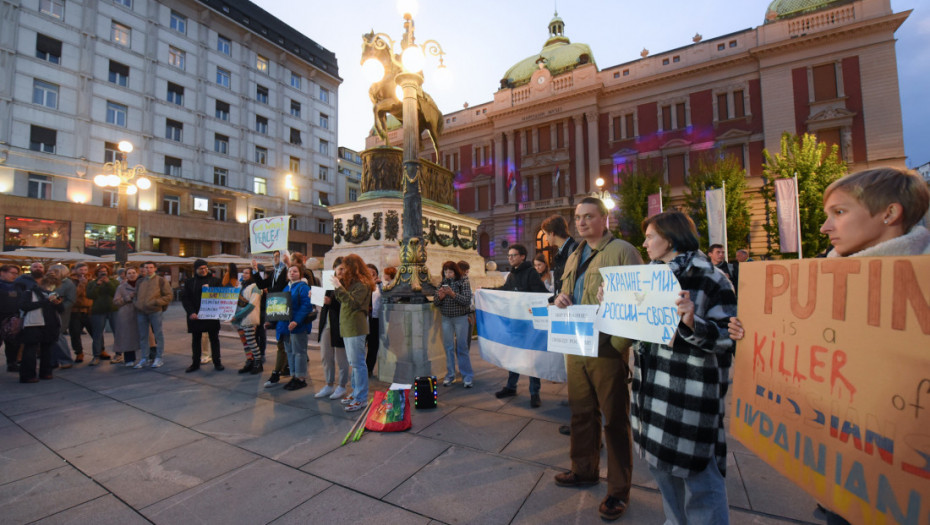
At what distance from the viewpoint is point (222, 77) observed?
35219 mm

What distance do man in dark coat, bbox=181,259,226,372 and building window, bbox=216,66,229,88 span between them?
119 feet

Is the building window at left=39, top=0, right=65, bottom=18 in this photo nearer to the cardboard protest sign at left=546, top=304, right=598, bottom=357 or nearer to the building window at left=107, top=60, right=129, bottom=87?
the building window at left=107, top=60, right=129, bottom=87

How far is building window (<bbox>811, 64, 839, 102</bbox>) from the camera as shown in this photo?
26.8 metres

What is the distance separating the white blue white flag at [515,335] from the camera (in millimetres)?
4773

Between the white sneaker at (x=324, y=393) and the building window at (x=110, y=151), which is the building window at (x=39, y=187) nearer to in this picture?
the building window at (x=110, y=151)

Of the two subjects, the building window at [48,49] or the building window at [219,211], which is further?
the building window at [219,211]

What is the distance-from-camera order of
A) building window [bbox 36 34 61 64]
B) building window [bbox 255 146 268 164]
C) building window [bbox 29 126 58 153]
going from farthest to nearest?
building window [bbox 255 146 268 164], building window [bbox 36 34 61 64], building window [bbox 29 126 58 153]

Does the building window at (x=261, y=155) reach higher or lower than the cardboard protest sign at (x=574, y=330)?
higher

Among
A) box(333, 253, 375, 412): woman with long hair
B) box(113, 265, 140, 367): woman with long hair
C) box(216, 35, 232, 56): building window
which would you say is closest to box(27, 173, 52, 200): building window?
box(216, 35, 232, 56): building window

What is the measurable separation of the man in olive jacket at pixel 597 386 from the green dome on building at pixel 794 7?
38.8m

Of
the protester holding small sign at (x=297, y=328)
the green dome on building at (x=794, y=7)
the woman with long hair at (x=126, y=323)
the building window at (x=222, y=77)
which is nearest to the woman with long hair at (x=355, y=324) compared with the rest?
the protester holding small sign at (x=297, y=328)

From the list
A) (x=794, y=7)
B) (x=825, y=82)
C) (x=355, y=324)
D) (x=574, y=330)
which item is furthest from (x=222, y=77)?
(x=825, y=82)

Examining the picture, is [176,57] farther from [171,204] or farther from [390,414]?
[390,414]

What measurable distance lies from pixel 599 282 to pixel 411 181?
161 inches
